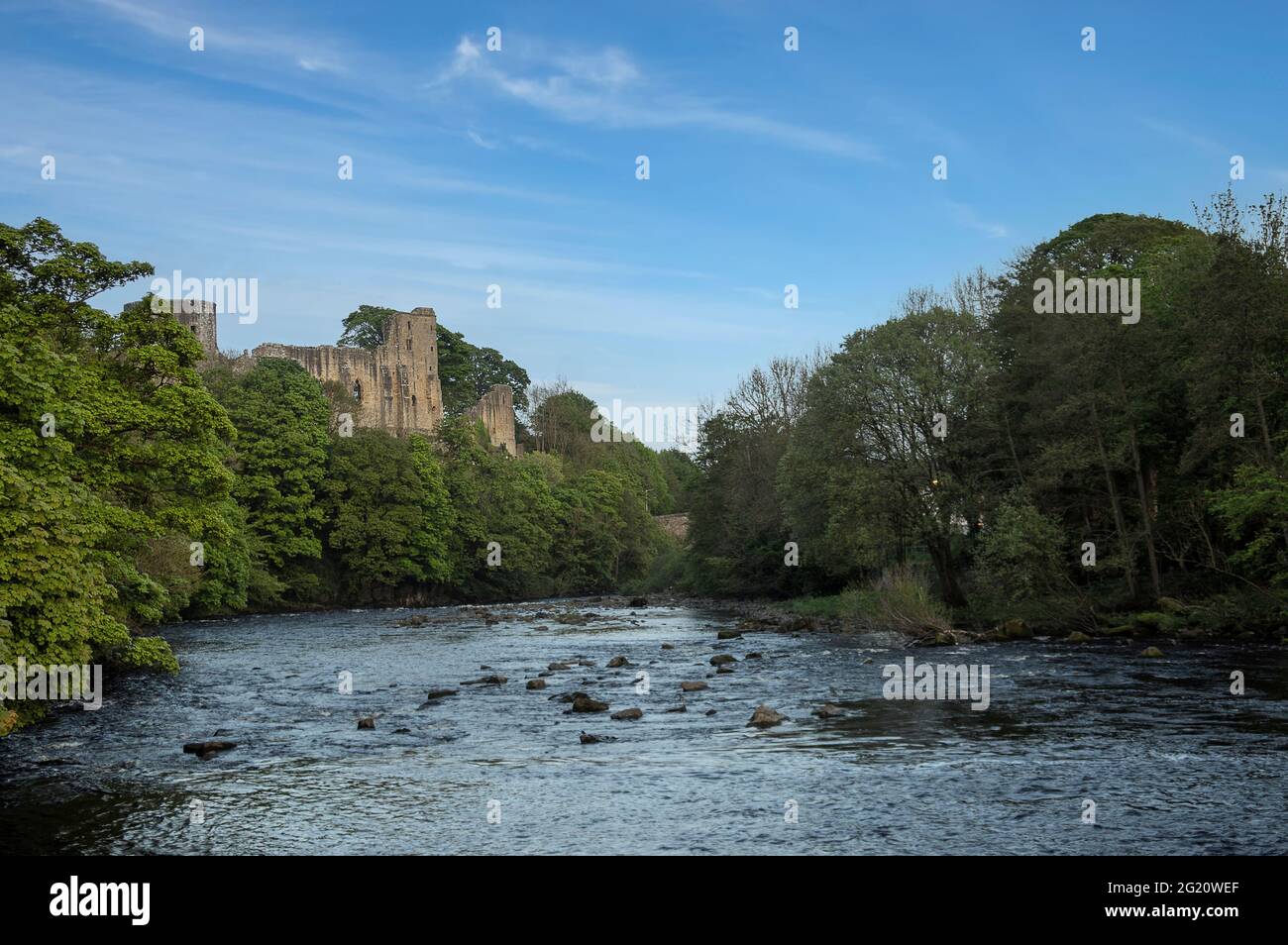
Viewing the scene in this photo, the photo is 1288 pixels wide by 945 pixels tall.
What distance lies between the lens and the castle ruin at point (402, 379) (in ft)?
355

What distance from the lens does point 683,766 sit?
17531 millimetres

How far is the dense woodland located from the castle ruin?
31.3 metres

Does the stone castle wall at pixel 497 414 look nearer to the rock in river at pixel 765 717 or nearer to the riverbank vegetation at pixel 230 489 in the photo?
the riverbank vegetation at pixel 230 489

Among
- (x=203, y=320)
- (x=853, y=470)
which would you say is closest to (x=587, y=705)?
(x=853, y=470)

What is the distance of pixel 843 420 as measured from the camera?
4400cm

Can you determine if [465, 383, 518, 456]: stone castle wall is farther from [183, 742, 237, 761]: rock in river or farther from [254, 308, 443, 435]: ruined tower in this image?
[183, 742, 237, 761]: rock in river

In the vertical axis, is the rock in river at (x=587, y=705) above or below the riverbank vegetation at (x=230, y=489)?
below

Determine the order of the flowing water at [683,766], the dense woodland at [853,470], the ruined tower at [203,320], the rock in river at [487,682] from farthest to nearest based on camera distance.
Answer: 1. the ruined tower at [203,320]
2. the rock in river at [487,682]
3. the dense woodland at [853,470]
4. the flowing water at [683,766]

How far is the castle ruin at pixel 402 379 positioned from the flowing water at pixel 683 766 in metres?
79.3

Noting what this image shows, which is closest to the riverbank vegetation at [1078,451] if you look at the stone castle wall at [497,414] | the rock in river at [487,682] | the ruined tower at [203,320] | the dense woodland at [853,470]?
the dense woodland at [853,470]

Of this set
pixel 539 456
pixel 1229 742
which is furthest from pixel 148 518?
pixel 539 456

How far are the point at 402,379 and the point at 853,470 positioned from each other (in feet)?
271
